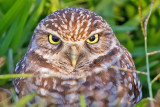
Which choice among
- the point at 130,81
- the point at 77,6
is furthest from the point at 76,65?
the point at 77,6

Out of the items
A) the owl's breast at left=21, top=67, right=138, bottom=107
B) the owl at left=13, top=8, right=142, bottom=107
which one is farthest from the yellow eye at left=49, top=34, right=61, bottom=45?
the owl's breast at left=21, top=67, right=138, bottom=107

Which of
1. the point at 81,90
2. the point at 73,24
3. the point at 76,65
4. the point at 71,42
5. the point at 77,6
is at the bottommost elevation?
the point at 81,90

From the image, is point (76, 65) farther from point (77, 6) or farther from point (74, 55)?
point (77, 6)

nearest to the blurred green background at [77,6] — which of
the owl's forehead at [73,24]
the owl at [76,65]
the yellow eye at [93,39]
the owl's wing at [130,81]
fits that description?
→ the owl's wing at [130,81]

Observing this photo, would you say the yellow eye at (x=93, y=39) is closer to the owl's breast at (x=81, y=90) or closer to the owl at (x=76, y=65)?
the owl at (x=76, y=65)

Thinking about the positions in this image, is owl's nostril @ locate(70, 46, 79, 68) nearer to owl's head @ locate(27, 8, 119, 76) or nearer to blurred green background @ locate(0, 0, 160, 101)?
owl's head @ locate(27, 8, 119, 76)

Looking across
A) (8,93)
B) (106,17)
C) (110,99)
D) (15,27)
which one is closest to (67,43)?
(110,99)
